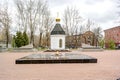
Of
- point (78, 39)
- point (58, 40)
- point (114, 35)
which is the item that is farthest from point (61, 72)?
point (114, 35)

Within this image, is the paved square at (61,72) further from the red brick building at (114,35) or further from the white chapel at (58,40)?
the red brick building at (114,35)

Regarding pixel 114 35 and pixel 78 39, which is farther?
pixel 114 35

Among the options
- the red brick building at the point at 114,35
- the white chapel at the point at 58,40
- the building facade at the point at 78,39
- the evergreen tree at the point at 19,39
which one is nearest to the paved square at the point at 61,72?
the white chapel at the point at 58,40

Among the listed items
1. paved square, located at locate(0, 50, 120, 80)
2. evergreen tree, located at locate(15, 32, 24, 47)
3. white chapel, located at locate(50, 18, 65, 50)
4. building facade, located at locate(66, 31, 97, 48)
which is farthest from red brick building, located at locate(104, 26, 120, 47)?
paved square, located at locate(0, 50, 120, 80)

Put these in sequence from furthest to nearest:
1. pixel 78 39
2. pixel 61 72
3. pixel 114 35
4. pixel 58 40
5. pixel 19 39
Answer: pixel 114 35
pixel 78 39
pixel 19 39
pixel 58 40
pixel 61 72

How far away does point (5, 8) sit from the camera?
44.1 meters

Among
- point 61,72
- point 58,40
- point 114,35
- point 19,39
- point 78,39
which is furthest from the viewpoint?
point 114,35

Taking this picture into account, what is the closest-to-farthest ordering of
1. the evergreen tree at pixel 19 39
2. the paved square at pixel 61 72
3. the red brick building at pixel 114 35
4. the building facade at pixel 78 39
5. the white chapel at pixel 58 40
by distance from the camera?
the paved square at pixel 61 72
the white chapel at pixel 58 40
the evergreen tree at pixel 19 39
the building facade at pixel 78 39
the red brick building at pixel 114 35

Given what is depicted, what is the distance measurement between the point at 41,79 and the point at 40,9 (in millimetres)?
41487

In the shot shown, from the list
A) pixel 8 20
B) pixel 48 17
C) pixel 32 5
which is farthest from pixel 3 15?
pixel 48 17

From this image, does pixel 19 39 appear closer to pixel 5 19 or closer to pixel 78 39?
pixel 5 19

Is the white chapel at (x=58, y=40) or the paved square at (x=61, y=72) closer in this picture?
the paved square at (x=61, y=72)


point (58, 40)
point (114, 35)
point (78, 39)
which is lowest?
point (58, 40)

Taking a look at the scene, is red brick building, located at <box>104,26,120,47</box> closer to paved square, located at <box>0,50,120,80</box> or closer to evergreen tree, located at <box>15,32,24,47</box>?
evergreen tree, located at <box>15,32,24,47</box>
